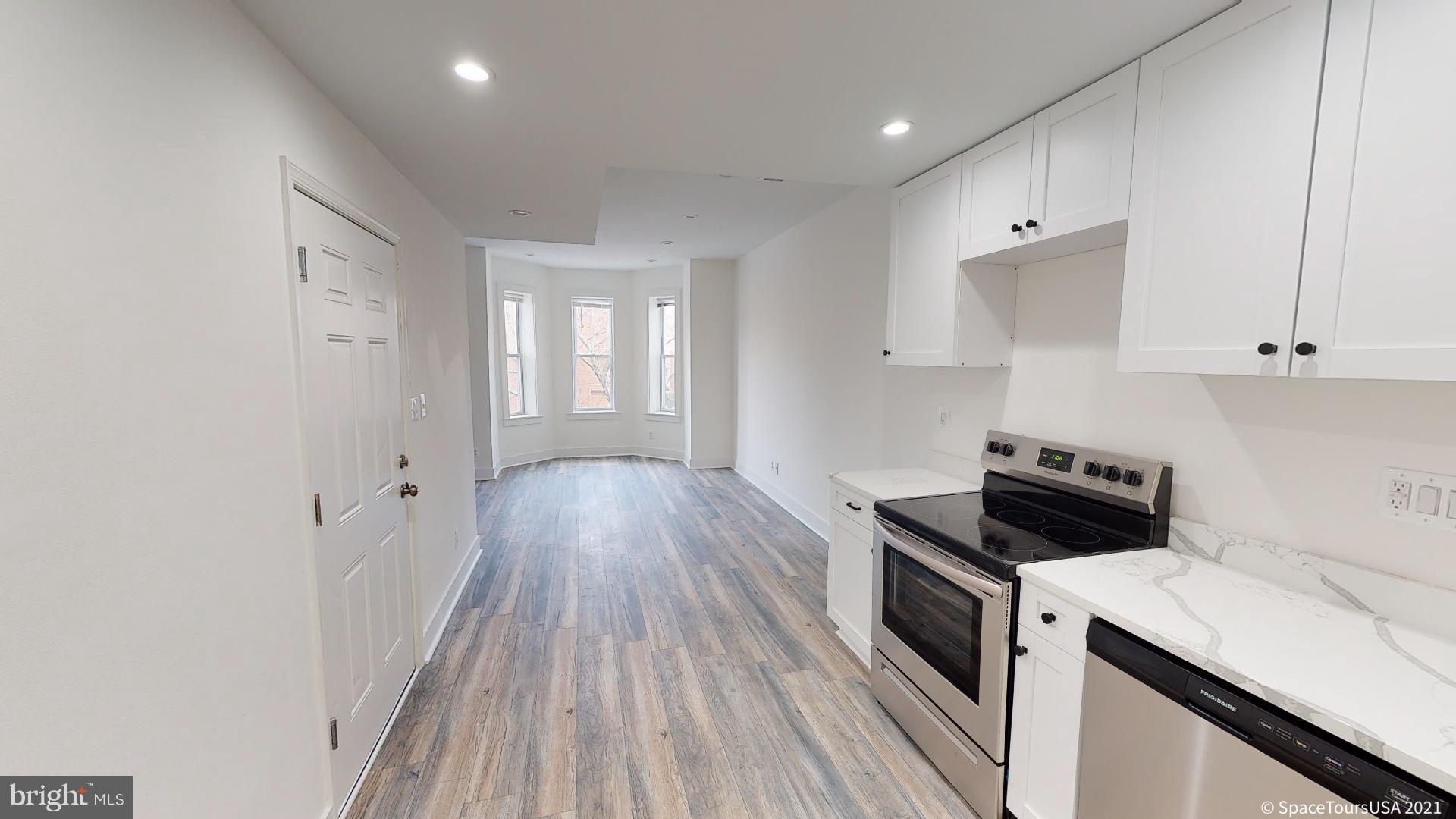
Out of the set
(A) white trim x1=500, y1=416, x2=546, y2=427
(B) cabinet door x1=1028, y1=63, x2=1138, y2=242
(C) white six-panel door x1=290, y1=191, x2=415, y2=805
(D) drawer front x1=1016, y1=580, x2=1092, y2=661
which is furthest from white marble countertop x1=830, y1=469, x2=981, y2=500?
(A) white trim x1=500, y1=416, x2=546, y2=427

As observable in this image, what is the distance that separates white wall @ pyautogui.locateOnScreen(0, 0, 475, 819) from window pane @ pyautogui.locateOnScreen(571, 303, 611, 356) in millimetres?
6016

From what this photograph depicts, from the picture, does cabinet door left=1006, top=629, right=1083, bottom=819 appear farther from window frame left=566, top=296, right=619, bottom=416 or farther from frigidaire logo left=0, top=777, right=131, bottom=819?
window frame left=566, top=296, right=619, bottom=416

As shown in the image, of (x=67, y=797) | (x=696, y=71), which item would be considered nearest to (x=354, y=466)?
(x=67, y=797)

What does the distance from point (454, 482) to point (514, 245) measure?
11.1 ft

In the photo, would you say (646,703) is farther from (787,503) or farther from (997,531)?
(787,503)

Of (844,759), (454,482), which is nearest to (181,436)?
(844,759)

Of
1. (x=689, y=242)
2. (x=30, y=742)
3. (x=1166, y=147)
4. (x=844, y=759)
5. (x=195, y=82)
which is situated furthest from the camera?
(x=689, y=242)

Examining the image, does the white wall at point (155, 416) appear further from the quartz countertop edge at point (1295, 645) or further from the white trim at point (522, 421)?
the white trim at point (522, 421)

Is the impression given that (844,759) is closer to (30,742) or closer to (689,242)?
(30,742)

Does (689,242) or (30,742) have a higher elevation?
(689,242)

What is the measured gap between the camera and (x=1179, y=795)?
4.08ft

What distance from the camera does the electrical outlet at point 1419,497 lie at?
125 cm

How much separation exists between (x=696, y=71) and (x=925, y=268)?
144 centimetres

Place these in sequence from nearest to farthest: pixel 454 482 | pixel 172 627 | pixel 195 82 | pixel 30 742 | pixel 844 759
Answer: pixel 30 742
pixel 172 627
pixel 195 82
pixel 844 759
pixel 454 482
